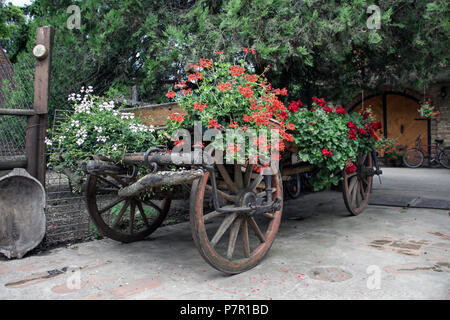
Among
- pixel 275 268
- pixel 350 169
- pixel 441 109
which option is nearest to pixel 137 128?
pixel 275 268

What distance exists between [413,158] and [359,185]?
927 cm

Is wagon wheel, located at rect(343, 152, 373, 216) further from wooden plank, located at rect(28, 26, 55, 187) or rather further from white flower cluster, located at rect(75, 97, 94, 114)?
wooden plank, located at rect(28, 26, 55, 187)

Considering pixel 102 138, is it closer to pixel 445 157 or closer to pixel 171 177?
pixel 171 177

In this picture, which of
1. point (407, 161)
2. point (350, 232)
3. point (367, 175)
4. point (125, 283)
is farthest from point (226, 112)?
point (407, 161)

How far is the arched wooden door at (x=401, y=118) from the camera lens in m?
13.5

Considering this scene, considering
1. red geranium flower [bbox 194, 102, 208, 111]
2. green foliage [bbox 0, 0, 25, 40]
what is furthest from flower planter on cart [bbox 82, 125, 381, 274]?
green foliage [bbox 0, 0, 25, 40]

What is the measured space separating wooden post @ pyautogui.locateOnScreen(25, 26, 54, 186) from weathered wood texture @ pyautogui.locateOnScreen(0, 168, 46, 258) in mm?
166

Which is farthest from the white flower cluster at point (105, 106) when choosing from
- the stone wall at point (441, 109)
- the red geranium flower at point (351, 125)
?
the stone wall at point (441, 109)

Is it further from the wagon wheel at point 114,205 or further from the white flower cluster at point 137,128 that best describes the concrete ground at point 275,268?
the white flower cluster at point 137,128

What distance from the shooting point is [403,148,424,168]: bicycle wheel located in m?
12.9

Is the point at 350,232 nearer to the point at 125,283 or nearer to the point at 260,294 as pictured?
the point at 260,294

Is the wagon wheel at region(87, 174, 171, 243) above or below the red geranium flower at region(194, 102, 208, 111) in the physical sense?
below

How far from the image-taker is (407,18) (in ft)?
15.5

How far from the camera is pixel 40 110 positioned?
142 inches
